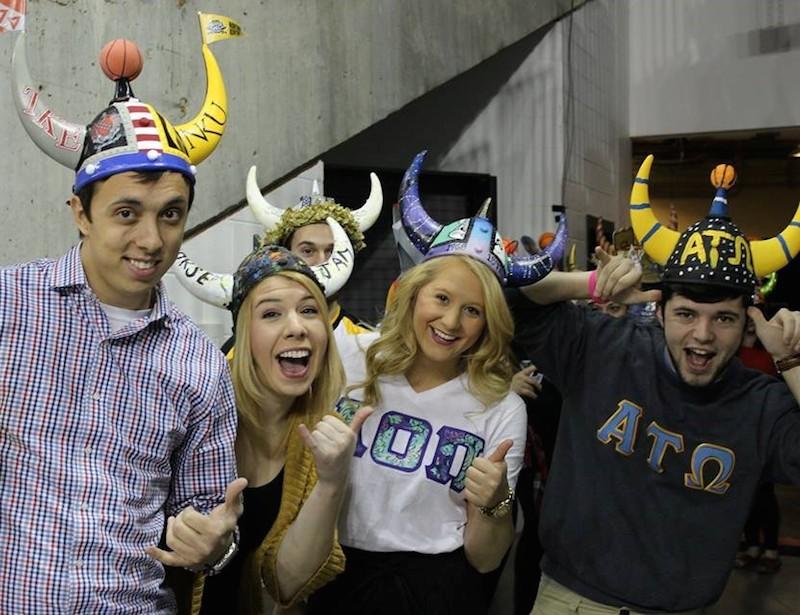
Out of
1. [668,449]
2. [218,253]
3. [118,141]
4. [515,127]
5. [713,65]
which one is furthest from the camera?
[713,65]

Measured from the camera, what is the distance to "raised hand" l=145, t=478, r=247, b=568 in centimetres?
148

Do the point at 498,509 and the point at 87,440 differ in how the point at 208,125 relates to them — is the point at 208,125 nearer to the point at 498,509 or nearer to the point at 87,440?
the point at 87,440

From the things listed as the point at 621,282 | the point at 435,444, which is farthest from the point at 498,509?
the point at 621,282

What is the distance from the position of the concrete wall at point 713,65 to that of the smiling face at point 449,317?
708 centimetres

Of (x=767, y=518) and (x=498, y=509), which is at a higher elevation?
(x=498, y=509)

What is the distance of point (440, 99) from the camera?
6859 millimetres

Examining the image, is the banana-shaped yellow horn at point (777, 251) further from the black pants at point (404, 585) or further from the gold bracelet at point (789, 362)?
the black pants at point (404, 585)

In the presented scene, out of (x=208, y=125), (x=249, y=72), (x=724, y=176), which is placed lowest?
(x=724, y=176)

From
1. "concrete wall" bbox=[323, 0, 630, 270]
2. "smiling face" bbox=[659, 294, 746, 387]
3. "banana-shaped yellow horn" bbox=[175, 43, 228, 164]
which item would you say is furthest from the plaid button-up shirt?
"concrete wall" bbox=[323, 0, 630, 270]

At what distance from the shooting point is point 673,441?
2004 millimetres

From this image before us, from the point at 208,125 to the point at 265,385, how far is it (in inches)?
30.1

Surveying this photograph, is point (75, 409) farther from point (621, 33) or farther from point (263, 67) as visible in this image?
point (621, 33)

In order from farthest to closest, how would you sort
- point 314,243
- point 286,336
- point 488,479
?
point 314,243, point 286,336, point 488,479

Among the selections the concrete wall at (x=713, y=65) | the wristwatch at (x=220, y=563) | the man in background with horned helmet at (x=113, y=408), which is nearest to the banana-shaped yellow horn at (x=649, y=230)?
the man in background with horned helmet at (x=113, y=408)
